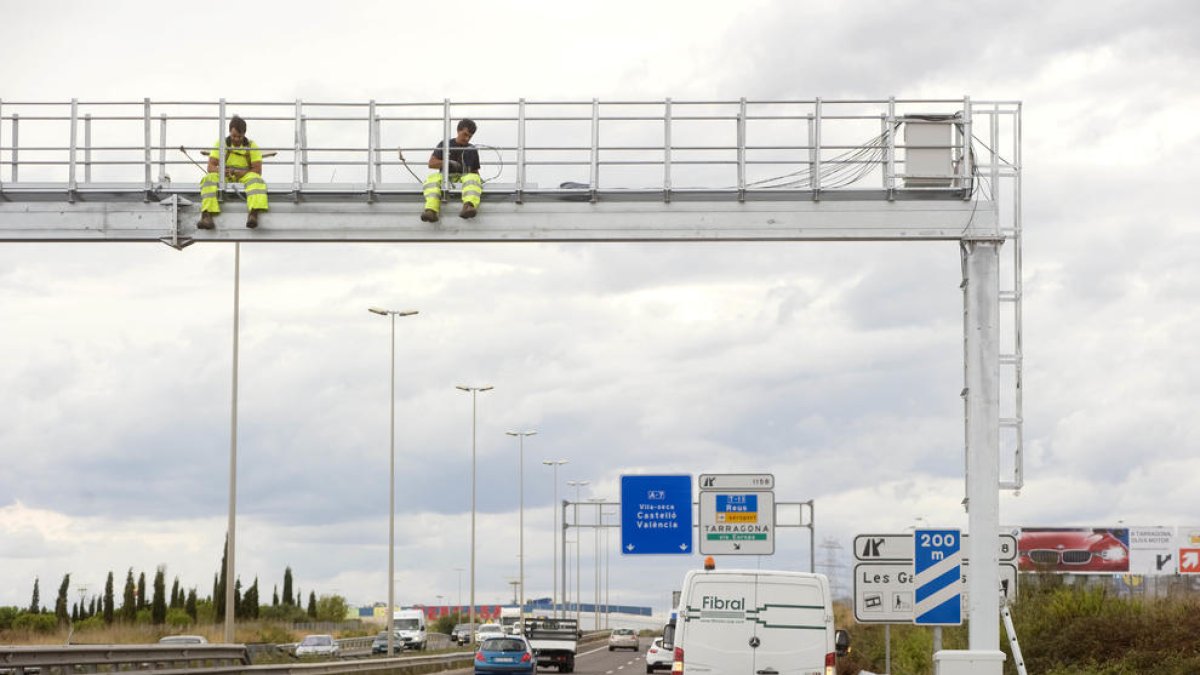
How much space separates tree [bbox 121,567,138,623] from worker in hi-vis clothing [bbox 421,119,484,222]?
7090 centimetres

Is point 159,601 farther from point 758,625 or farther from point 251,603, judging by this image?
point 758,625

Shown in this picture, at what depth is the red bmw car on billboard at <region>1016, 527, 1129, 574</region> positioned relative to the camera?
305 feet

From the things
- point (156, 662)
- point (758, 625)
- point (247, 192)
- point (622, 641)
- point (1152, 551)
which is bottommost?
point (622, 641)

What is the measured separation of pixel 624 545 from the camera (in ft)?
134

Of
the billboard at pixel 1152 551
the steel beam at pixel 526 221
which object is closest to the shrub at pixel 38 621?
the billboard at pixel 1152 551

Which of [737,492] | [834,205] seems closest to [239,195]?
[834,205]

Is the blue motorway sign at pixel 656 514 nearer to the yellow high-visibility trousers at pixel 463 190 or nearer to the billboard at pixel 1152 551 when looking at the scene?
the yellow high-visibility trousers at pixel 463 190

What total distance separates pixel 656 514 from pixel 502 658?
486 inches

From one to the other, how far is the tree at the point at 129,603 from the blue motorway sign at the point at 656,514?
180 ft

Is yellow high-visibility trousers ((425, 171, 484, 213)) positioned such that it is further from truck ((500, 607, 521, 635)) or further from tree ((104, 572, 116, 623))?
tree ((104, 572, 116, 623))

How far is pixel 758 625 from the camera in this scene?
69.0 feet

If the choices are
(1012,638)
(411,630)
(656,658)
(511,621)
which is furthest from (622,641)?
(1012,638)

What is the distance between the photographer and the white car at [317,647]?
231ft

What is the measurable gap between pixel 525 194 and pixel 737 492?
1470 centimetres
